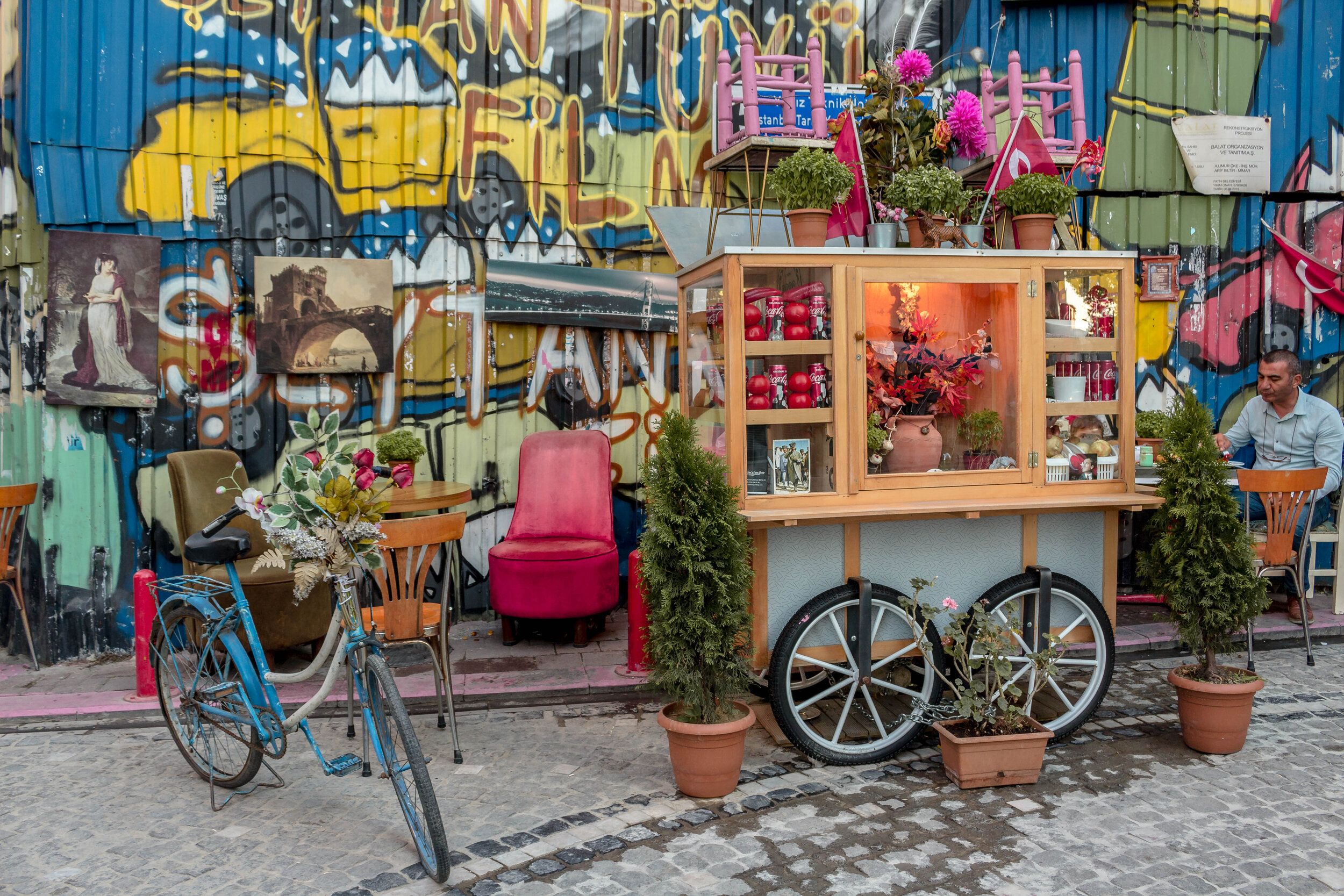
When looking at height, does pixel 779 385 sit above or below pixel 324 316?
below

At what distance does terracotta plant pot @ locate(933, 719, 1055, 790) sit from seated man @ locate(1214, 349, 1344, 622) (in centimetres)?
331

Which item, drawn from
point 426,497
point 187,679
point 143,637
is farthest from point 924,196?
point 143,637

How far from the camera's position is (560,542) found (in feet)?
23.1

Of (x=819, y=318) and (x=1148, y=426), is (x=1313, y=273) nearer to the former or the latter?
(x=1148, y=426)

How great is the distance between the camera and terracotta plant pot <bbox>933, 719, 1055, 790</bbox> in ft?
14.5

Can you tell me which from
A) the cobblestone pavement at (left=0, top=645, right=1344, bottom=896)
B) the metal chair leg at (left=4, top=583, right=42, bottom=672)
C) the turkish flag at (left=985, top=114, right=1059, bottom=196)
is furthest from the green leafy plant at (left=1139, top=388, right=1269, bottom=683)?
the metal chair leg at (left=4, top=583, right=42, bottom=672)

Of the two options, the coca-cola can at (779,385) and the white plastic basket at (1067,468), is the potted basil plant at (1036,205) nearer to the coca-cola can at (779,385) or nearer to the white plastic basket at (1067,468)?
the white plastic basket at (1067,468)

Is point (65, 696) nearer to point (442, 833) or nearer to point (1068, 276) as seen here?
point (442, 833)

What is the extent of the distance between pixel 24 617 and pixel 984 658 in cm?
572

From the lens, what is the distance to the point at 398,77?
23.6 ft

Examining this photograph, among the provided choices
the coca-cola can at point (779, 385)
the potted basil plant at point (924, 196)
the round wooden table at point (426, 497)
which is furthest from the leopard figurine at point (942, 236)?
the round wooden table at point (426, 497)

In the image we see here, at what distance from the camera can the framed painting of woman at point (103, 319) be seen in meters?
6.49

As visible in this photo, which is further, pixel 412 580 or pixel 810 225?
pixel 810 225

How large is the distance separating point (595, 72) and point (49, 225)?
381 cm
